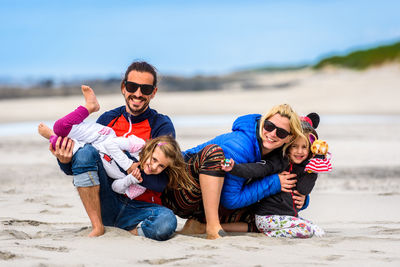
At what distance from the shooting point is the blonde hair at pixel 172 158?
3973mm

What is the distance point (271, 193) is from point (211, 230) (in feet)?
1.69

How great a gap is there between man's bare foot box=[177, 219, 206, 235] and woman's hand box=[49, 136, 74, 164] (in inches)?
42.7

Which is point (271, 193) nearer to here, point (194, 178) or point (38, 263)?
point (194, 178)

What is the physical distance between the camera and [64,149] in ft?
12.7

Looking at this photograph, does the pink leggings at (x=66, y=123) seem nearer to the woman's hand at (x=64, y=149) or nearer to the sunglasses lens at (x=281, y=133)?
the woman's hand at (x=64, y=149)

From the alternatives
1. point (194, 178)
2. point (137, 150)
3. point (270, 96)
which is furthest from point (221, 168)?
point (270, 96)

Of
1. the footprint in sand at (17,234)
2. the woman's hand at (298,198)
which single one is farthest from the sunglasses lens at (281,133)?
the footprint in sand at (17,234)

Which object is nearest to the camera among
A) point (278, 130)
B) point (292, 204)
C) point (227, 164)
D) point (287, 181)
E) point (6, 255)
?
point (6, 255)

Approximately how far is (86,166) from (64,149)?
185 mm

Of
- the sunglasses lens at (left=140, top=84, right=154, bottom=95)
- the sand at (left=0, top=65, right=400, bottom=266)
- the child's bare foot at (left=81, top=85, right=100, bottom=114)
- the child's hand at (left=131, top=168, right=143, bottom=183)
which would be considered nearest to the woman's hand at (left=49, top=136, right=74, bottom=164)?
the child's bare foot at (left=81, top=85, right=100, bottom=114)

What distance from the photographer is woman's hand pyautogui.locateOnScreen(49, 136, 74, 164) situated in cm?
386

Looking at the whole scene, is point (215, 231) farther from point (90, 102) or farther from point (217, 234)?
point (90, 102)

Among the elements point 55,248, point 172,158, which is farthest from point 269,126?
point 55,248

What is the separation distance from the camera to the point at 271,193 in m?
4.28
